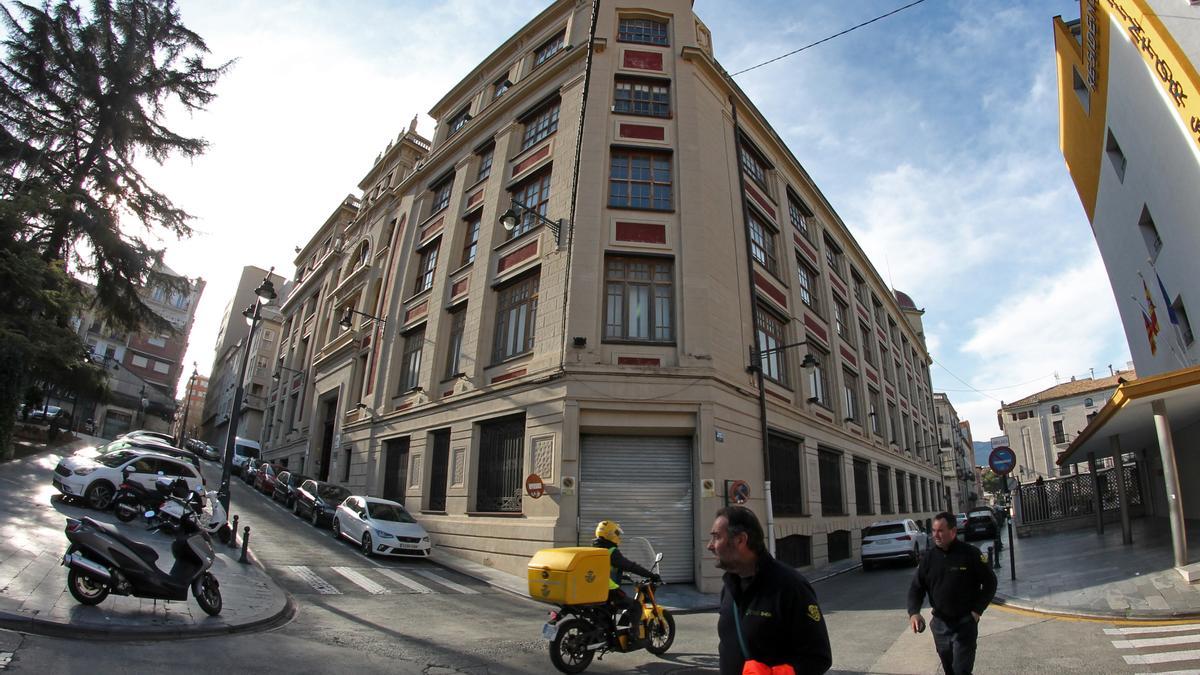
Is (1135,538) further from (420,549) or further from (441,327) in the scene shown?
(441,327)

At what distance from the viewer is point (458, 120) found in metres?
26.3

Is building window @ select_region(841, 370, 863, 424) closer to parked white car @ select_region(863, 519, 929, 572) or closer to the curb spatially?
parked white car @ select_region(863, 519, 929, 572)

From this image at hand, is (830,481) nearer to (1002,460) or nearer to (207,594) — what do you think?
(1002,460)

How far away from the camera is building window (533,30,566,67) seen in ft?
70.2

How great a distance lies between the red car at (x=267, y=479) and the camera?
84.2 feet

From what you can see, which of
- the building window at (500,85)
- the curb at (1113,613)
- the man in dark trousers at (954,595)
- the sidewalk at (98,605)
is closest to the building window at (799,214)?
the building window at (500,85)

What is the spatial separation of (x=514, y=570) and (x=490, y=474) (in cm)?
306

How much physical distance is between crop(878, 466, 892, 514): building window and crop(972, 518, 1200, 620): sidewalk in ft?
39.0

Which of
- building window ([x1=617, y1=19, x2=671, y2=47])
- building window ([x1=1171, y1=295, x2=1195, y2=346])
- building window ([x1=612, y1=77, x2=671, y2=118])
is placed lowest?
building window ([x1=1171, y1=295, x2=1195, y2=346])

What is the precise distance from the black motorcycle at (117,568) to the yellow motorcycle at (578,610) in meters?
4.32

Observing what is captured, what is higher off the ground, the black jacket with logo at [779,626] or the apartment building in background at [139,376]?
the apartment building in background at [139,376]

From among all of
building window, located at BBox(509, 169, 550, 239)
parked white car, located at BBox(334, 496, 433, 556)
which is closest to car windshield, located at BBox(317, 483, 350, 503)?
parked white car, located at BBox(334, 496, 433, 556)

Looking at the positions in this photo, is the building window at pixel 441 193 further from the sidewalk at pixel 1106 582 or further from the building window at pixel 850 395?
the sidewalk at pixel 1106 582

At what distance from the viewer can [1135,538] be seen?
15.4 metres
